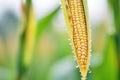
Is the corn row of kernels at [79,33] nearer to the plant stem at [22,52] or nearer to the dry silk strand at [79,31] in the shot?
the dry silk strand at [79,31]

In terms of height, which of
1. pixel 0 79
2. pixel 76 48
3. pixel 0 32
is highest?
pixel 76 48

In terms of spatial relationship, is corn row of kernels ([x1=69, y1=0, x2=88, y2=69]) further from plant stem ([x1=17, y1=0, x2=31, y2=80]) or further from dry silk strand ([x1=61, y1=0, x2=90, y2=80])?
plant stem ([x1=17, y1=0, x2=31, y2=80])

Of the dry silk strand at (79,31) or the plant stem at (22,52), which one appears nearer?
the dry silk strand at (79,31)

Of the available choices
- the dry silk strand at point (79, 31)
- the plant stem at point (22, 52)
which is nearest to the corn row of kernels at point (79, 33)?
the dry silk strand at point (79, 31)

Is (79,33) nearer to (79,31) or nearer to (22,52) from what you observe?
(79,31)

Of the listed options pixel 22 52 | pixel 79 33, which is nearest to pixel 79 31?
pixel 79 33

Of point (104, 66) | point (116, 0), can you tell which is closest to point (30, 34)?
point (116, 0)

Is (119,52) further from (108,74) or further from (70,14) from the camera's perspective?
(70,14)

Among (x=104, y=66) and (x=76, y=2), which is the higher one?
(x=76, y=2)

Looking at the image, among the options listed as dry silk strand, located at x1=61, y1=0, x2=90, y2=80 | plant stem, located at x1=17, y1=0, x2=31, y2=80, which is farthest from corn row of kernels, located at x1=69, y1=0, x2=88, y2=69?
plant stem, located at x1=17, y1=0, x2=31, y2=80
